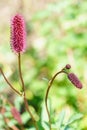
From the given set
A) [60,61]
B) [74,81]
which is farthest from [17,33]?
[60,61]

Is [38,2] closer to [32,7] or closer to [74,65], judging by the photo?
[32,7]

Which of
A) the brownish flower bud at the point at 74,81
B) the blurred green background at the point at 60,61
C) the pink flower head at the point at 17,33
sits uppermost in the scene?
the pink flower head at the point at 17,33

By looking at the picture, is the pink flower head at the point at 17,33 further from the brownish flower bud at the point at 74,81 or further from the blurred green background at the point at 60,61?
the blurred green background at the point at 60,61

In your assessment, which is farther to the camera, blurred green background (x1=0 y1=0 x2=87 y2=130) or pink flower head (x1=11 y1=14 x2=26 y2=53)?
blurred green background (x1=0 y1=0 x2=87 y2=130)

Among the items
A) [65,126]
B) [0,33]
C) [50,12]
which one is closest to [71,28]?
[50,12]

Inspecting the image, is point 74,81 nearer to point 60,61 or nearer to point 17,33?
point 17,33

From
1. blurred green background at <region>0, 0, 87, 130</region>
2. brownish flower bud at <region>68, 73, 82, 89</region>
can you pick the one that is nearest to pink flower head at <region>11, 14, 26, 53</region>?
brownish flower bud at <region>68, 73, 82, 89</region>

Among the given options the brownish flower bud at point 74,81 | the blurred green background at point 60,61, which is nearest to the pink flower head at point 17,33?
the brownish flower bud at point 74,81

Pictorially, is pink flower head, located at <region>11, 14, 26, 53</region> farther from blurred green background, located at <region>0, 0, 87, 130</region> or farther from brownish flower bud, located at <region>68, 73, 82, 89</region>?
blurred green background, located at <region>0, 0, 87, 130</region>
